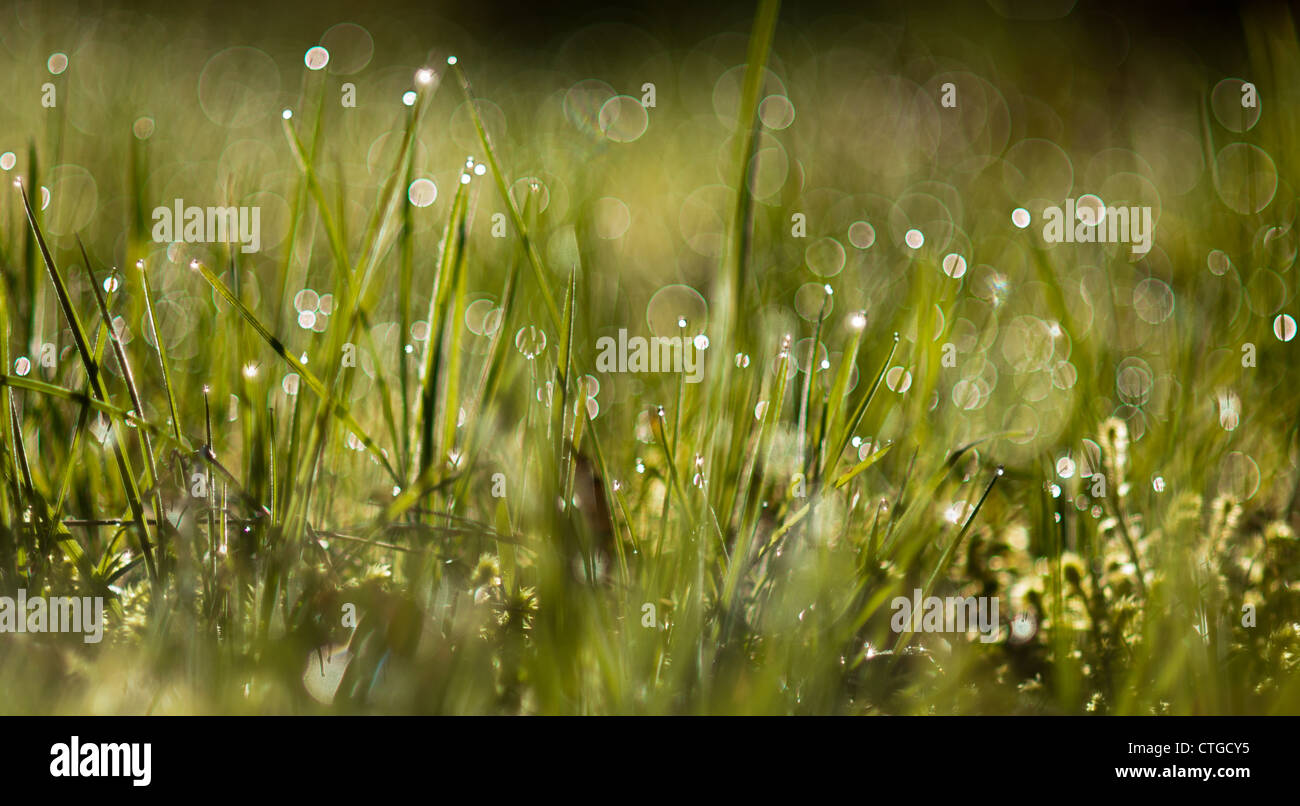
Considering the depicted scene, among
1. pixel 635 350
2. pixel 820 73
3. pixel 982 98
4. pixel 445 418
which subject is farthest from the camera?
pixel 820 73

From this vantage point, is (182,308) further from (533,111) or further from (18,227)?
(533,111)

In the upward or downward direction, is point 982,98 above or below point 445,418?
above

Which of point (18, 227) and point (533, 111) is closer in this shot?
point (18, 227)

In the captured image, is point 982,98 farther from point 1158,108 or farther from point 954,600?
point 954,600

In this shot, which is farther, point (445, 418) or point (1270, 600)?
point (445, 418)

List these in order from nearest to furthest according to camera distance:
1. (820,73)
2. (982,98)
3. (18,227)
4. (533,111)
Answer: (18,227)
(533,111)
(982,98)
(820,73)

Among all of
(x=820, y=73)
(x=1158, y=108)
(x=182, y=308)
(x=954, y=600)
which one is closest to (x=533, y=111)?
(x=820, y=73)

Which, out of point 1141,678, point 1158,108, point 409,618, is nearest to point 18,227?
point 409,618
